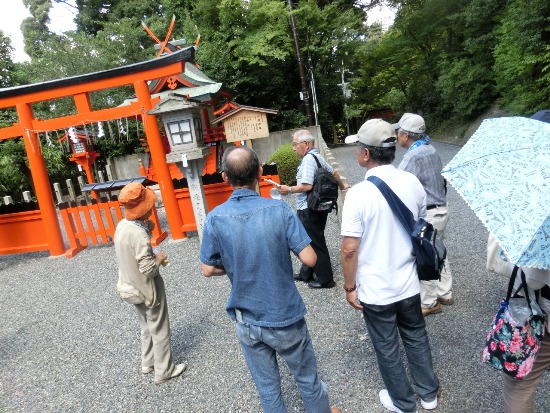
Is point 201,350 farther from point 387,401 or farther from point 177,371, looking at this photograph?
point 387,401

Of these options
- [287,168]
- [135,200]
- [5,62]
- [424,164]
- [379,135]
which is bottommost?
[287,168]

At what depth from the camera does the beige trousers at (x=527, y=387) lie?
163cm

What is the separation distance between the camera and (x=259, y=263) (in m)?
1.81

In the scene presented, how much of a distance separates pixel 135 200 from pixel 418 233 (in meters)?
1.93

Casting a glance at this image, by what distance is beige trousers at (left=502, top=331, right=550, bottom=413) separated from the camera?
1627 mm

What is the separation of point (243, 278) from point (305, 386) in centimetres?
70

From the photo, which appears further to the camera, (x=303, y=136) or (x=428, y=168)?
(x=303, y=136)

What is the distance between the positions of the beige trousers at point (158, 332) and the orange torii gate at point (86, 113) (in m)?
4.22

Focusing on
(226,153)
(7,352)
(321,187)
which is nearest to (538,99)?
(321,187)

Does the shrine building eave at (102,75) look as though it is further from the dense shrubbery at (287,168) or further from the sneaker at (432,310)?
the sneaker at (432,310)

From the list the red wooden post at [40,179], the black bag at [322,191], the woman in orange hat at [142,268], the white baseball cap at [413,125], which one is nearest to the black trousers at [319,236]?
the black bag at [322,191]

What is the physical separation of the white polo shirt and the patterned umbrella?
15.9 inches

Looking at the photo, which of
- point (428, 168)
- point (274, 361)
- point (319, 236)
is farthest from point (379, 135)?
point (319, 236)

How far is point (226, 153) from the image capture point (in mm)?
1853
